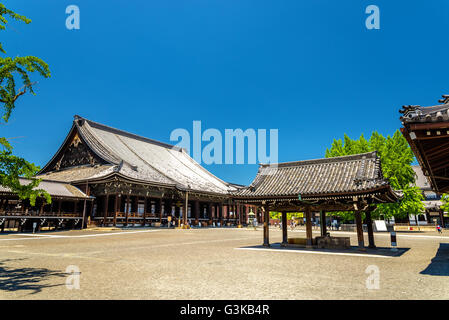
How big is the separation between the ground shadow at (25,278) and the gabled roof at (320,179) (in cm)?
1012

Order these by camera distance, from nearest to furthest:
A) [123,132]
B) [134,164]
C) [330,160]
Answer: [330,160]
[134,164]
[123,132]


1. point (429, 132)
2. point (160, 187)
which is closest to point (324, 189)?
point (429, 132)

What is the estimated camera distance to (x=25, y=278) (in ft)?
22.5

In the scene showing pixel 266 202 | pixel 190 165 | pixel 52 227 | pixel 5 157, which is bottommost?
pixel 52 227

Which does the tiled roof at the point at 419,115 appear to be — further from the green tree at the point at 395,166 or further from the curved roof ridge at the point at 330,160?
the green tree at the point at 395,166

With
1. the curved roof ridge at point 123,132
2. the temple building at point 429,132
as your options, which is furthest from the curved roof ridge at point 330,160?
the curved roof ridge at point 123,132

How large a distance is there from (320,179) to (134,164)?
27.8 meters

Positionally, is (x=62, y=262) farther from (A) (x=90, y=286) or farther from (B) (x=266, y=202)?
(B) (x=266, y=202)

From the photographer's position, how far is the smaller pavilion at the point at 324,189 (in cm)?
1287

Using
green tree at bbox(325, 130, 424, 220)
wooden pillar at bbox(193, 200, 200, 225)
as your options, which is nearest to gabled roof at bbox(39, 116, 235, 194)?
wooden pillar at bbox(193, 200, 200, 225)

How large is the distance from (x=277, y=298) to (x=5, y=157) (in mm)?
7592

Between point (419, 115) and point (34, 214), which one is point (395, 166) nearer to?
point (419, 115)
